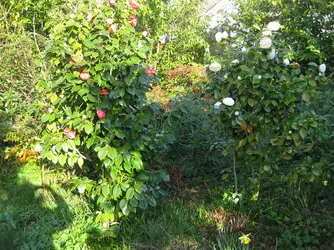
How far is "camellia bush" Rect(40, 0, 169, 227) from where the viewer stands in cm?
329

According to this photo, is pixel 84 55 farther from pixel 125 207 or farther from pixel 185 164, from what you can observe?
pixel 185 164

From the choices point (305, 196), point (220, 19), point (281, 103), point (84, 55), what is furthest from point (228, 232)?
point (220, 19)

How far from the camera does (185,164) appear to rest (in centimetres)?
449

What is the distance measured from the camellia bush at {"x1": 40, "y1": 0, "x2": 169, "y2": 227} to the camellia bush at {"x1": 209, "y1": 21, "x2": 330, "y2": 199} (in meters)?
0.70

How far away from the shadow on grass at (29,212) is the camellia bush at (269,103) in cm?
178

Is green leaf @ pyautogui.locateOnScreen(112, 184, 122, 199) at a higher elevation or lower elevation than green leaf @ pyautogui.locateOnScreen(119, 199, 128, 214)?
higher

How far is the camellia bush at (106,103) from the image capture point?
329 centimetres

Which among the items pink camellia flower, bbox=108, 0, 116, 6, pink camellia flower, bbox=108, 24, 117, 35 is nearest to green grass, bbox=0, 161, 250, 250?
pink camellia flower, bbox=108, 24, 117, 35

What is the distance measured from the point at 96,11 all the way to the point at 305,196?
2413 mm

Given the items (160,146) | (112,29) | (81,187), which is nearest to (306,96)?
(160,146)

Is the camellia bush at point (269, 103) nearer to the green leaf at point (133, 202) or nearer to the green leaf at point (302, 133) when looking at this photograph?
the green leaf at point (302, 133)

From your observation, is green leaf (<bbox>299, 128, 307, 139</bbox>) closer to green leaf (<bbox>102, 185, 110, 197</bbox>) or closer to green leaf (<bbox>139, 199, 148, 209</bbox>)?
green leaf (<bbox>139, 199, 148, 209</bbox>)

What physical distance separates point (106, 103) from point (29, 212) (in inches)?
60.4

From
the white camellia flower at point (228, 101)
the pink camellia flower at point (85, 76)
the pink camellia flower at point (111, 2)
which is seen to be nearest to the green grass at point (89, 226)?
the white camellia flower at point (228, 101)
